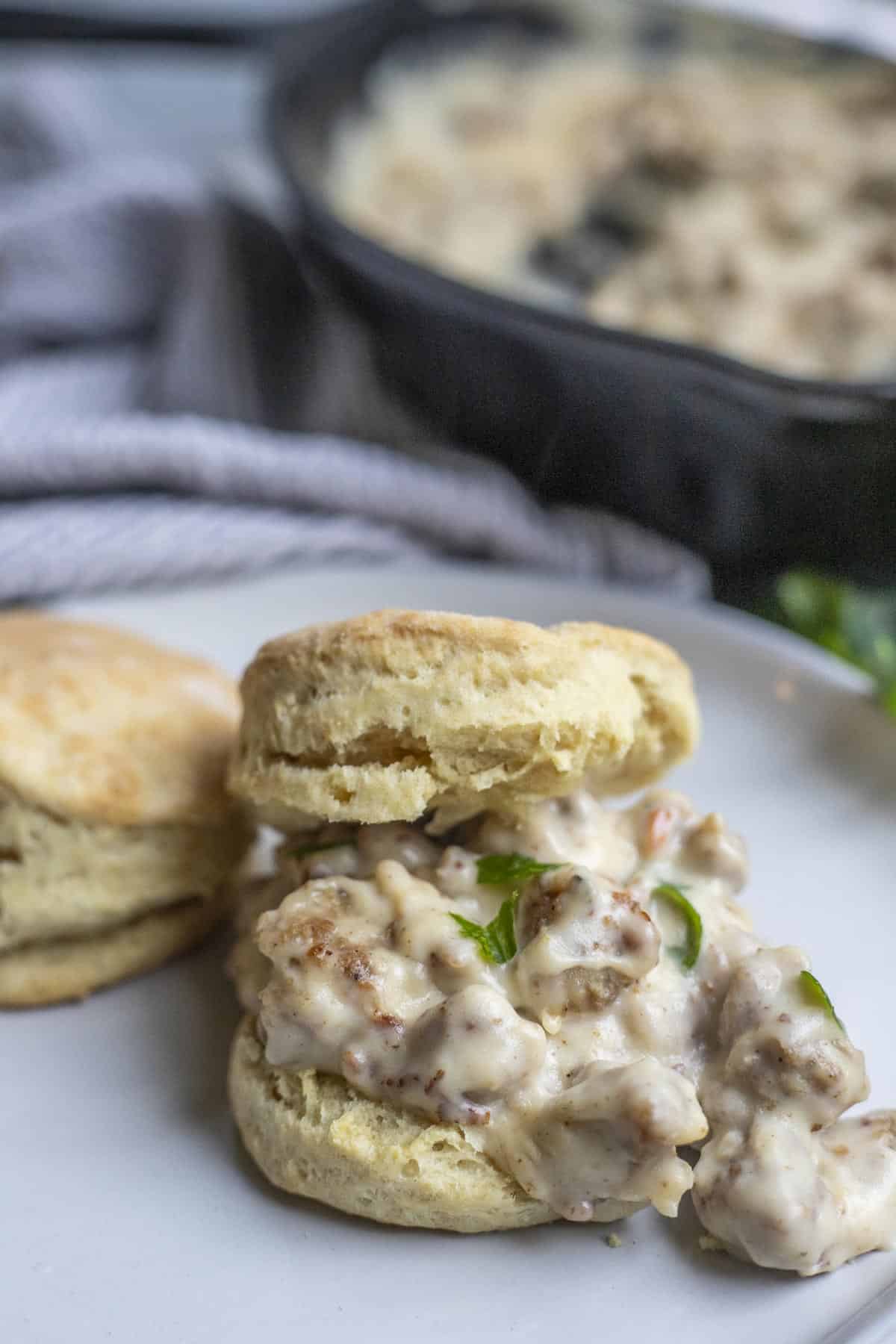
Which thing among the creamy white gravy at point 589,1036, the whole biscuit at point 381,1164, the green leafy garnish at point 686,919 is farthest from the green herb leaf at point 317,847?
the green leafy garnish at point 686,919

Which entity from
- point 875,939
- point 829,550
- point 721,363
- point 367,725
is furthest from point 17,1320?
point 829,550

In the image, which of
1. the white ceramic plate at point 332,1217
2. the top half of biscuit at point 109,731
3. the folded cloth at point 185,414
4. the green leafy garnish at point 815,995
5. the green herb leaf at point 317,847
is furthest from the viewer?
the folded cloth at point 185,414

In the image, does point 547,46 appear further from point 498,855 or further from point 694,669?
point 498,855

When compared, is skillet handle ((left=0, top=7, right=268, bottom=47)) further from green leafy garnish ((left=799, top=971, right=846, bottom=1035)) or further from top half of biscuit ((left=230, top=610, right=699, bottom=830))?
green leafy garnish ((left=799, top=971, right=846, bottom=1035))

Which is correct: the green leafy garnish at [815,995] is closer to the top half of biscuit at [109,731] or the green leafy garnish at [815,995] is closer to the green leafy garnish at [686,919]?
the green leafy garnish at [686,919]

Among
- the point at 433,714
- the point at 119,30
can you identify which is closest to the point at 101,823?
the point at 433,714

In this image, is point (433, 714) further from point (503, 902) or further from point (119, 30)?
point (119, 30)
